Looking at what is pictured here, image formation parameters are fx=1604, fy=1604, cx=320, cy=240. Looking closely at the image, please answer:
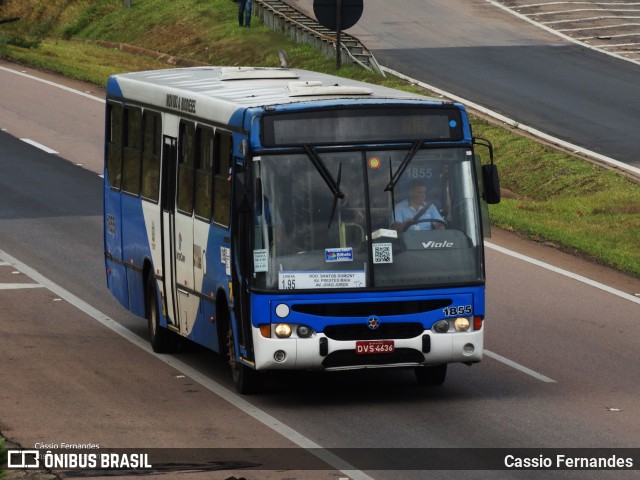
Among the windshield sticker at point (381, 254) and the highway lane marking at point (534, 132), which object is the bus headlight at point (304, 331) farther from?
the highway lane marking at point (534, 132)

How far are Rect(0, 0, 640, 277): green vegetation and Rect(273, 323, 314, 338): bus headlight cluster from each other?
28.1ft

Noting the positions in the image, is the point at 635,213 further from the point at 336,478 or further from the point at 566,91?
the point at 336,478

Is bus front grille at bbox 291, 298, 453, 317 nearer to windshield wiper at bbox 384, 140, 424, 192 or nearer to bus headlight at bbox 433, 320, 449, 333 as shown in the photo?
bus headlight at bbox 433, 320, 449, 333

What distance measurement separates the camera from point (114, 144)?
18859 millimetres

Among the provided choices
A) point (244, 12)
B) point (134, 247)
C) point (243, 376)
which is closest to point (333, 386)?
point (243, 376)

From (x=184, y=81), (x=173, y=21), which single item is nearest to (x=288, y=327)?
(x=184, y=81)

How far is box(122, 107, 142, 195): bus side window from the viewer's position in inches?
700

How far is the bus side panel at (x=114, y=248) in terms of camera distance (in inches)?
733

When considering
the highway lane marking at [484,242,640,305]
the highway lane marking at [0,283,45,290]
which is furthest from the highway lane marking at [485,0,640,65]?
the highway lane marking at [0,283,45,290]

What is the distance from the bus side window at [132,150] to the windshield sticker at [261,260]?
4222mm

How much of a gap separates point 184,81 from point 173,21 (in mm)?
31961

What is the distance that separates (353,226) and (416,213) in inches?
23.2

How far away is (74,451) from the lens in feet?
40.4

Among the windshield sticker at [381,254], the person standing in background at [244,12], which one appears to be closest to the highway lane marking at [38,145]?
the person standing in background at [244,12]
